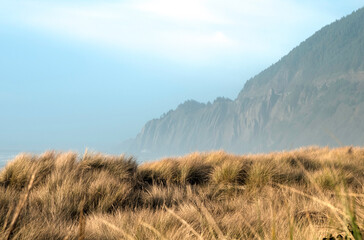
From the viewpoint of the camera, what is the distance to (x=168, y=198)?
556 cm

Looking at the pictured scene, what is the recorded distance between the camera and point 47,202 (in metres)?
4.76

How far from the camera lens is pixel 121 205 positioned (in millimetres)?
5148

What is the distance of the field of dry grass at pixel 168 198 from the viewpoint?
121 inches

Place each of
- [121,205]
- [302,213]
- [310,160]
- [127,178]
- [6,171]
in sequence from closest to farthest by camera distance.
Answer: [302,213]
[121,205]
[6,171]
[127,178]
[310,160]

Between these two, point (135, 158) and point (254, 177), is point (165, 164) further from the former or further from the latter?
point (254, 177)

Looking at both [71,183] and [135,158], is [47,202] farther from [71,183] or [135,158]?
[135,158]

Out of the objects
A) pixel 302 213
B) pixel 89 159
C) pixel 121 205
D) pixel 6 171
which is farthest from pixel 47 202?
pixel 302 213

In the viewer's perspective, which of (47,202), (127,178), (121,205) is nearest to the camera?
(47,202)

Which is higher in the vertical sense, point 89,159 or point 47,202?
point 89,159

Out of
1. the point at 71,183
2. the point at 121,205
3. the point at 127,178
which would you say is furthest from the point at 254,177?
the point at 71,183

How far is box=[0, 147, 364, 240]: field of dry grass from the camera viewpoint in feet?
10.1

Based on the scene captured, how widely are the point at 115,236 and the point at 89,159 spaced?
4.35 m

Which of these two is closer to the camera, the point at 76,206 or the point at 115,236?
the point at 115,236

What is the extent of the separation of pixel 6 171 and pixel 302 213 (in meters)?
4.82
